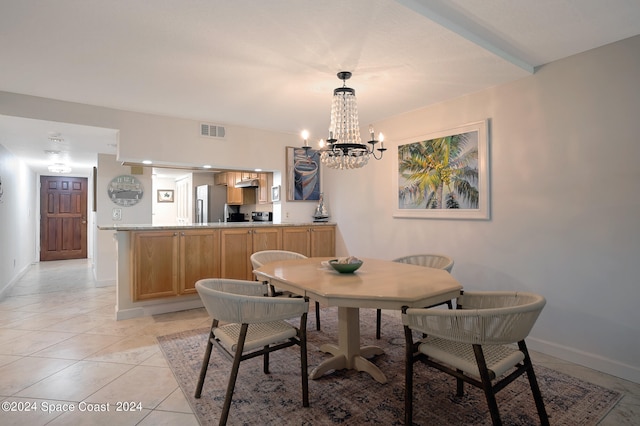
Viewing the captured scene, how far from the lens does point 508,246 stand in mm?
2977

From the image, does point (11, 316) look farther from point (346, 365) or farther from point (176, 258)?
point (346, 365)

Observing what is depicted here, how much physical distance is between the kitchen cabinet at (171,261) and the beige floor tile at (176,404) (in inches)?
70.4

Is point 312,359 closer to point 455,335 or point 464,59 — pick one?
point 455,335

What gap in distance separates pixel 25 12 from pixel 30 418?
225cm

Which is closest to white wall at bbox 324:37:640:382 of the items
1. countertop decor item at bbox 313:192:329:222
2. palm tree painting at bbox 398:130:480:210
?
palm tree painting at bbox 398:130:480:210

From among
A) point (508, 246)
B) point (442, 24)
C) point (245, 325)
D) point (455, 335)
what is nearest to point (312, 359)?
point (245, 325)

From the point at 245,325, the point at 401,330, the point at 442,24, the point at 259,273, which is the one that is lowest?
the point at 401,330

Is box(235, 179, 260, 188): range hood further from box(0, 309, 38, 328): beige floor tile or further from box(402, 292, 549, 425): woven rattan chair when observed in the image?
box(402, 292, 549, 425): woven rattan chair

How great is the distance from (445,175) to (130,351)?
3232 mm

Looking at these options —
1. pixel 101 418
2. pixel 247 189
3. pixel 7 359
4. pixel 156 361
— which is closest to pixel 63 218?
pixel 247 189

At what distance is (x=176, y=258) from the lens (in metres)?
3.75

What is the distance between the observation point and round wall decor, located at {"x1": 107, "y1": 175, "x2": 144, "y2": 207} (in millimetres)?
5148

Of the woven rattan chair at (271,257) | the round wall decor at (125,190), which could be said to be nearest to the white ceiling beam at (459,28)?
the woven rattan chair at (271,257)

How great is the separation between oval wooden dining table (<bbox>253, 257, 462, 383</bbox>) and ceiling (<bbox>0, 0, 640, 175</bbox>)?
1542 millimetres
